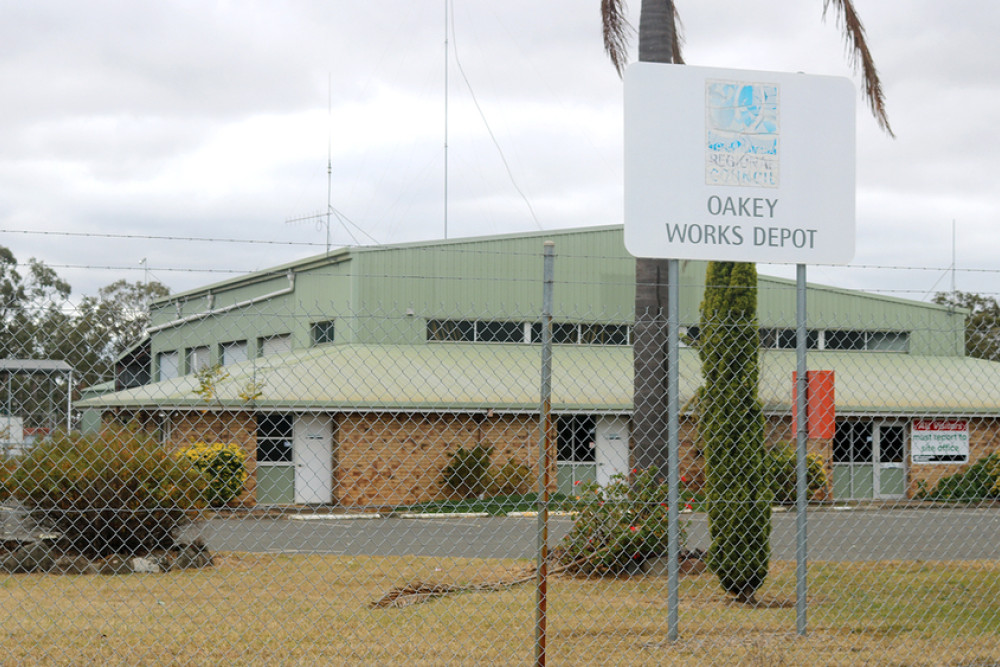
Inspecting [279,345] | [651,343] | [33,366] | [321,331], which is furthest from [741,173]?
[279,345]

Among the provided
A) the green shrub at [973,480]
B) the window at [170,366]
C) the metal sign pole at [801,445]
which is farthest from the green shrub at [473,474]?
the metal sign pole at [801,445]

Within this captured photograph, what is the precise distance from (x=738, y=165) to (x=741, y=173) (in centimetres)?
7

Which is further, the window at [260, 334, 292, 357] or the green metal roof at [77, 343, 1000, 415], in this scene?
the window at [260, 334, 292, 357]

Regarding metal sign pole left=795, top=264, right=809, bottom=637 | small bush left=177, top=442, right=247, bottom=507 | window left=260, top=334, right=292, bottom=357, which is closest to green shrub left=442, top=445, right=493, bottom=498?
small bush left=177, top=442, right=247, bottom=507

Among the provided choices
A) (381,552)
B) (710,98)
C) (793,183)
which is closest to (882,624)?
(793,183)

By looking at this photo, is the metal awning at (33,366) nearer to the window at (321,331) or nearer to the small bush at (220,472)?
the window at (321,331)

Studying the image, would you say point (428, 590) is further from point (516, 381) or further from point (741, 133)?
point (516, 381)

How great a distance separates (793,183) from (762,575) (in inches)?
170

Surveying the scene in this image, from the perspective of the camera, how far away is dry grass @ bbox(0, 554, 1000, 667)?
7.32 m

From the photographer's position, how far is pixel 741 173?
7.27 meters

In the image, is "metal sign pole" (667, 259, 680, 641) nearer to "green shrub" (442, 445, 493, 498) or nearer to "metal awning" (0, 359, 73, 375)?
"metal awning" (0, 359, 73, 375)

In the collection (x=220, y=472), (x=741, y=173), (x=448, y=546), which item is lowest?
(x=448, y=546)

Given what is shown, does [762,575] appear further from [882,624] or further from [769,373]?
[769,373]

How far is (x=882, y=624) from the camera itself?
8820 millimetres
